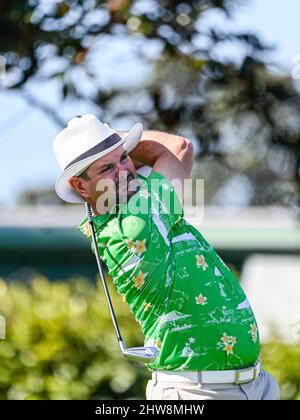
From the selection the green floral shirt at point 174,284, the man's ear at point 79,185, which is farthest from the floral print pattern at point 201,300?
the man's ear at point 79,185

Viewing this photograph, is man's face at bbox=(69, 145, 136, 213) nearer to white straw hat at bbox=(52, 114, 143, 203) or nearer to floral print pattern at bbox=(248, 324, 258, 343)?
white straw hat at bbox=(52, 114, 143, 203)

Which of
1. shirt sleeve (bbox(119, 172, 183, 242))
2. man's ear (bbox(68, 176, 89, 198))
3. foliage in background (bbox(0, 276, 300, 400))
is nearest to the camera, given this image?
shirt sleeve (bbox(119, 172, 183, 242))

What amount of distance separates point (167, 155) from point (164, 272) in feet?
1.58

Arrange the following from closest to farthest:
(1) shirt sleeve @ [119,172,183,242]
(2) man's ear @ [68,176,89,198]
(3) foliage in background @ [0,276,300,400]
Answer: (1) shirt sleeve @ [119,172,183,242]
(2) man's ear @ [68,176,89,198]
(3) foliage in background @ [0,276,300,400]

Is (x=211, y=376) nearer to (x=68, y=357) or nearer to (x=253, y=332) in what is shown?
(x=253, y=332)

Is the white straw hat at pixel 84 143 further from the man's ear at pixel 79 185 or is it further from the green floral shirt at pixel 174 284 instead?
the green floral shirt at pixel 174 284

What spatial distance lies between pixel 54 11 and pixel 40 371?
2.25 metres

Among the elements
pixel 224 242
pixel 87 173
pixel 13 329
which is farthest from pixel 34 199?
pixel 87 173

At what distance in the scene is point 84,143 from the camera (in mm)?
3850

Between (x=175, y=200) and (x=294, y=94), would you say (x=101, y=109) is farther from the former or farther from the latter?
(x=175, y=200)

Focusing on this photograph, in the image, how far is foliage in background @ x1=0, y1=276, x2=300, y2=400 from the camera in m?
6.43

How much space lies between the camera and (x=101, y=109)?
6285mm

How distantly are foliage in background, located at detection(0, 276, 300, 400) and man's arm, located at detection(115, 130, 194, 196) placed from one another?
265 centimetres

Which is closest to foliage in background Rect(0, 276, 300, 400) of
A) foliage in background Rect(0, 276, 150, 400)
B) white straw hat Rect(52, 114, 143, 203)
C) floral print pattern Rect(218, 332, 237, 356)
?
foliage in background Rect(0, 276, 150, 400)
